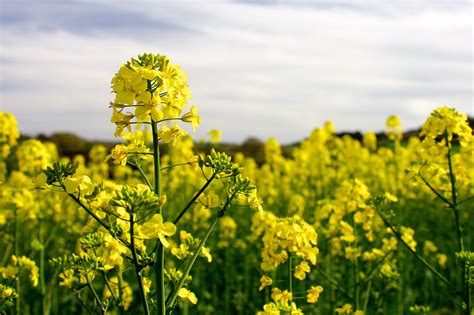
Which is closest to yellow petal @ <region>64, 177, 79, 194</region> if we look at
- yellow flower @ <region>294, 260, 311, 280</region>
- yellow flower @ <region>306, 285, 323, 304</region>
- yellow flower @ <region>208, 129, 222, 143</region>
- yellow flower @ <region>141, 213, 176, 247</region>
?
yellow flower @ <region>141, 213, 176, 247</region>

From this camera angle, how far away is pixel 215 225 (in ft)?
11.2

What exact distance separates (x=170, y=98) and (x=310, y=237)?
4.41 feet

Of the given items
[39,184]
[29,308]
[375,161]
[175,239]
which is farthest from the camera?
[375,161]

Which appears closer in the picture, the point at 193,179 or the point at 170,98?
the point at 170,98

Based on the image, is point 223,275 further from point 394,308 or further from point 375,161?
point 375,161

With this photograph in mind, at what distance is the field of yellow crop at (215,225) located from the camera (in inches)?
90.3

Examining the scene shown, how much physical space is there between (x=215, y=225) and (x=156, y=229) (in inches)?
52.4

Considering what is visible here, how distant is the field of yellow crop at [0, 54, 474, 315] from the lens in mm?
2293

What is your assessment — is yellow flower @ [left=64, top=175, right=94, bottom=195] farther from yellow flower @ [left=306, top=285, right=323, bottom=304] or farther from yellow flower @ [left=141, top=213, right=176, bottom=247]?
yellow flower @ [left=306, top=285, right=323, bottom=304]

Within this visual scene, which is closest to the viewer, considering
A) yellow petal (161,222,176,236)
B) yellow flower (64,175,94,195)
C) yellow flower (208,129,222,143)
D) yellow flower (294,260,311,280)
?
yellow petal (161,222,176,236)

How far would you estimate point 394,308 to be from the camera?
6562 mm

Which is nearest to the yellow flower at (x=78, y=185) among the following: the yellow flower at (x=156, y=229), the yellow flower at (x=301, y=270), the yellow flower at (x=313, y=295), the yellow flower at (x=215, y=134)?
the yellow flower at (x=156, y=229)

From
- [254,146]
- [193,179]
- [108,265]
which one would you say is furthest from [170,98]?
[254,146]

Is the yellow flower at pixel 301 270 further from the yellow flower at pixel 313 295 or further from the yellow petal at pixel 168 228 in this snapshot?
the yellow petal at pixel 168 228
